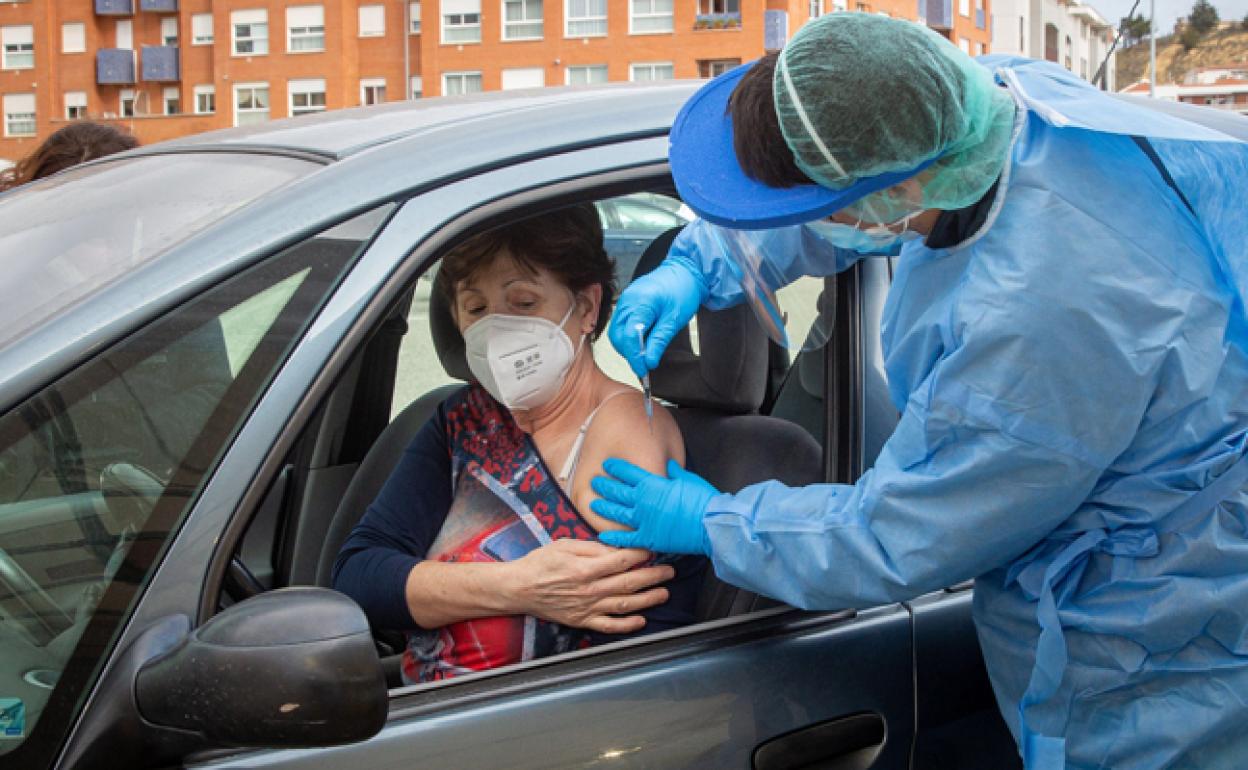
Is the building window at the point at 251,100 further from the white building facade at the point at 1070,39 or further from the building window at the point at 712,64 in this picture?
the white building facade at the point at 1070,39

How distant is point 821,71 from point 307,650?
895 mm

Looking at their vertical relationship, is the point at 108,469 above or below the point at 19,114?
below

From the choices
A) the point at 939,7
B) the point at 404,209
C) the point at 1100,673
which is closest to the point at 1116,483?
the point at 1100,673

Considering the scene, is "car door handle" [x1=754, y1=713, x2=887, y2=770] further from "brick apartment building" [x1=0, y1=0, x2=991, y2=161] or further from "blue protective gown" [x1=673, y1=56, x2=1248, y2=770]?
"brick apartment building" [x1=0, y1=0, x2=991, y2=161]

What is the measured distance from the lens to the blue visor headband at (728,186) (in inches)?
61.9

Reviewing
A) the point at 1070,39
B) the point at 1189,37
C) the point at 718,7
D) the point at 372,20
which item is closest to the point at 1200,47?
the point at 1189,37

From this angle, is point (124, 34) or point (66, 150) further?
point (124, 34)

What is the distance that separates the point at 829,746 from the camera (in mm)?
1637

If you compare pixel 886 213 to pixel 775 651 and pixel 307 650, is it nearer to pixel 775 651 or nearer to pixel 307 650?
pixel 775 651

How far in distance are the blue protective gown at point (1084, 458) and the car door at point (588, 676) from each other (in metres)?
0.14

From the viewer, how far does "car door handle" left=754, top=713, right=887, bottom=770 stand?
5.19 ft

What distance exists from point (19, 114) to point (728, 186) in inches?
2231

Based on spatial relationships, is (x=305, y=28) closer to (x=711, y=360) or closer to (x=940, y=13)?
(x=940, y=13)

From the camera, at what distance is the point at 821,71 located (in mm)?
1491
